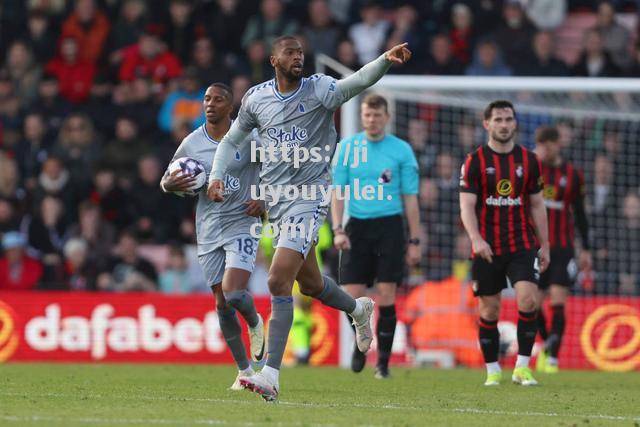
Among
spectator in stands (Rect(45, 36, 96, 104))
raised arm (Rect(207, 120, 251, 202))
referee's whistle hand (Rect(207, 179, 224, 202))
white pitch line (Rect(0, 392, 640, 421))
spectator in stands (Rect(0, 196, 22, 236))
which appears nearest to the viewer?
white pitch line (Rect(0, 392, 640, 421))

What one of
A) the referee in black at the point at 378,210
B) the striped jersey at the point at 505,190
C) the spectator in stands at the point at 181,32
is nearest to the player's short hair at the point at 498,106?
the striped jersey at the point at 505,190

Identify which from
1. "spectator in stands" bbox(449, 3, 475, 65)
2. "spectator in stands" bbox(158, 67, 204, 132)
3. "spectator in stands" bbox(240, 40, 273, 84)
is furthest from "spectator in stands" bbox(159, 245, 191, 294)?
"spectator in stands" bbox(449, 3, 475, 65)

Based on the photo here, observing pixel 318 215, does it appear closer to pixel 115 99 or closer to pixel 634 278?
pixel 634 278

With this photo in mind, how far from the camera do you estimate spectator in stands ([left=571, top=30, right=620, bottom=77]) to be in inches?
800

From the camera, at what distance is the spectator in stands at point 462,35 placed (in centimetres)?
2098

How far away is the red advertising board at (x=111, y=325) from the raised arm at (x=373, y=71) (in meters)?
8.10

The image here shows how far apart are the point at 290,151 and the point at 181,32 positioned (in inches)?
495

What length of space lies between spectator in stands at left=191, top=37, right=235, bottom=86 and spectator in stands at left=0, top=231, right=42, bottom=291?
3.90m

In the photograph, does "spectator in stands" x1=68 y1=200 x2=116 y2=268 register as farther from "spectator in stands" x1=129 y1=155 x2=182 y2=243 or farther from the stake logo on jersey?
the stake logo on jersey

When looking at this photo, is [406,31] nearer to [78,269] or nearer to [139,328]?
[78,269]

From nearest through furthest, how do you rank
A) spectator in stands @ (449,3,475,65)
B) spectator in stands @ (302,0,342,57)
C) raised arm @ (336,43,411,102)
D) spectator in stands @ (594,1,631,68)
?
raised arm @ (336,43,411,102)
spectator in stands @ (594,1,631,68)
spectator in stands @ (302,0,342,57)
spectator in stands @ (449,3,475,65)

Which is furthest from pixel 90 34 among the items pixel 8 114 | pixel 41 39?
pixel 8 114

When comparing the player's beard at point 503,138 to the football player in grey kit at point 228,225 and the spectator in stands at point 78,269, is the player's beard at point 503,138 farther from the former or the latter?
the spectator in stands at point 78,269

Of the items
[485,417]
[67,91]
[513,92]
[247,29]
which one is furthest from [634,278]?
[485,417]
